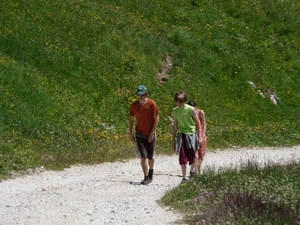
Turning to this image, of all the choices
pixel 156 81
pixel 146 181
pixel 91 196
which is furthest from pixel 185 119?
pixel 156 81

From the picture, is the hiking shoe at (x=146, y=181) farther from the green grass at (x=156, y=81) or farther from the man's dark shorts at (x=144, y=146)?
the green grass at (x=156, y=81)

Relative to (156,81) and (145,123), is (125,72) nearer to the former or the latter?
(156,81)

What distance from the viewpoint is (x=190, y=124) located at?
14.2 metres

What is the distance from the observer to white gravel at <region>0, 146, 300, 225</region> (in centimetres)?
1051

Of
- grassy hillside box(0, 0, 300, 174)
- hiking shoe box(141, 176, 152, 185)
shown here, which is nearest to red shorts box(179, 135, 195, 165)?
hiking shoe box(141, 176, 152, 185)

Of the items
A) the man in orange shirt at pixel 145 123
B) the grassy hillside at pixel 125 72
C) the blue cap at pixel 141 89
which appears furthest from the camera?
the grassy hillside at pixel 125 72

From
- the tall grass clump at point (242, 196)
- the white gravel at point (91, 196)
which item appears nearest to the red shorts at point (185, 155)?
the white gravel at point (91, 196)

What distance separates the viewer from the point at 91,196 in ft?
41.3

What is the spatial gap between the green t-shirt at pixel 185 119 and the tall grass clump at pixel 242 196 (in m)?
1.26

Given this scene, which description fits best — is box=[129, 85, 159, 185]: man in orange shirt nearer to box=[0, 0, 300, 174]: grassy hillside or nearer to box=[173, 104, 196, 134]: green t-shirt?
box=[173, 104, 196, 134]: green t-shirt

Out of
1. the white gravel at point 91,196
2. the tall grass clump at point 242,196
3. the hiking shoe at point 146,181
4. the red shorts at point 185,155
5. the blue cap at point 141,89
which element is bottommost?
the white gravel at point 91,196

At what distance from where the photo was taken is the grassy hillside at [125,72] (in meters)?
18.6

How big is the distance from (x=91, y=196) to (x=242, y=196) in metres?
3.70

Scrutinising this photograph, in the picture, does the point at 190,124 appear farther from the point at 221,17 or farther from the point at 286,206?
the point at 221,17
